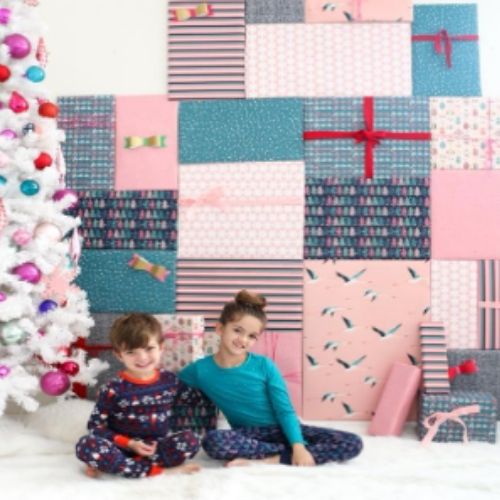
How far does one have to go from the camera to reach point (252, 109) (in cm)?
304

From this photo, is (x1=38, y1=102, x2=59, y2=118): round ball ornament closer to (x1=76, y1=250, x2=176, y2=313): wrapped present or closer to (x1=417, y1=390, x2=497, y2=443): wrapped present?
(x1=76, y1=250, x2=176, y2=313): wrapped present

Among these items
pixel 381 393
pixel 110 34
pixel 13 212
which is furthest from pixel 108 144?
pixel 381 393

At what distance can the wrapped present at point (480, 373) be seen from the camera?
9.68 feet

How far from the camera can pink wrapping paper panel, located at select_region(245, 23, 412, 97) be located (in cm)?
303

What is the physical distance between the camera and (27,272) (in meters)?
2.53

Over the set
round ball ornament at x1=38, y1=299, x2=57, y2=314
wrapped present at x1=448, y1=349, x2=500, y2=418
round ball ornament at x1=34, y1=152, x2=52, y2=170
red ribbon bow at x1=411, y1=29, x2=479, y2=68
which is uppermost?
red ribbon bow at x1=411, y1=29, x2=479, y2=68

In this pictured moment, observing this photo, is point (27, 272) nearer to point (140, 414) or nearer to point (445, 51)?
point (140, 414)

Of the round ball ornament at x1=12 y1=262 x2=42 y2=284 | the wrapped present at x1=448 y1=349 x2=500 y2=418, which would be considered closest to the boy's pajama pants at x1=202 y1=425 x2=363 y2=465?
the wrapped present at x1=448 y1=349 x2=500 y2=418

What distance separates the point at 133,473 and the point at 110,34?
1906 mm

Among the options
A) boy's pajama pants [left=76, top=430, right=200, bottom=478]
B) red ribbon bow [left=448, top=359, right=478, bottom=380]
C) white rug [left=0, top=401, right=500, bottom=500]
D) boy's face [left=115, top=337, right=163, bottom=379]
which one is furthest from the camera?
red ribbon bow [left=448, top=359, right=478, bottom=380]

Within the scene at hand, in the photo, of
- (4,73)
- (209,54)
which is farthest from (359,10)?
(4,73)

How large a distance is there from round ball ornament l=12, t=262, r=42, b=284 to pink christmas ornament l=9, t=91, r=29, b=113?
21.8 inches

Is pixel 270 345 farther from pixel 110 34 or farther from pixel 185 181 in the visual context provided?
pixel 110 34

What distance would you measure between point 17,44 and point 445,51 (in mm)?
1757
